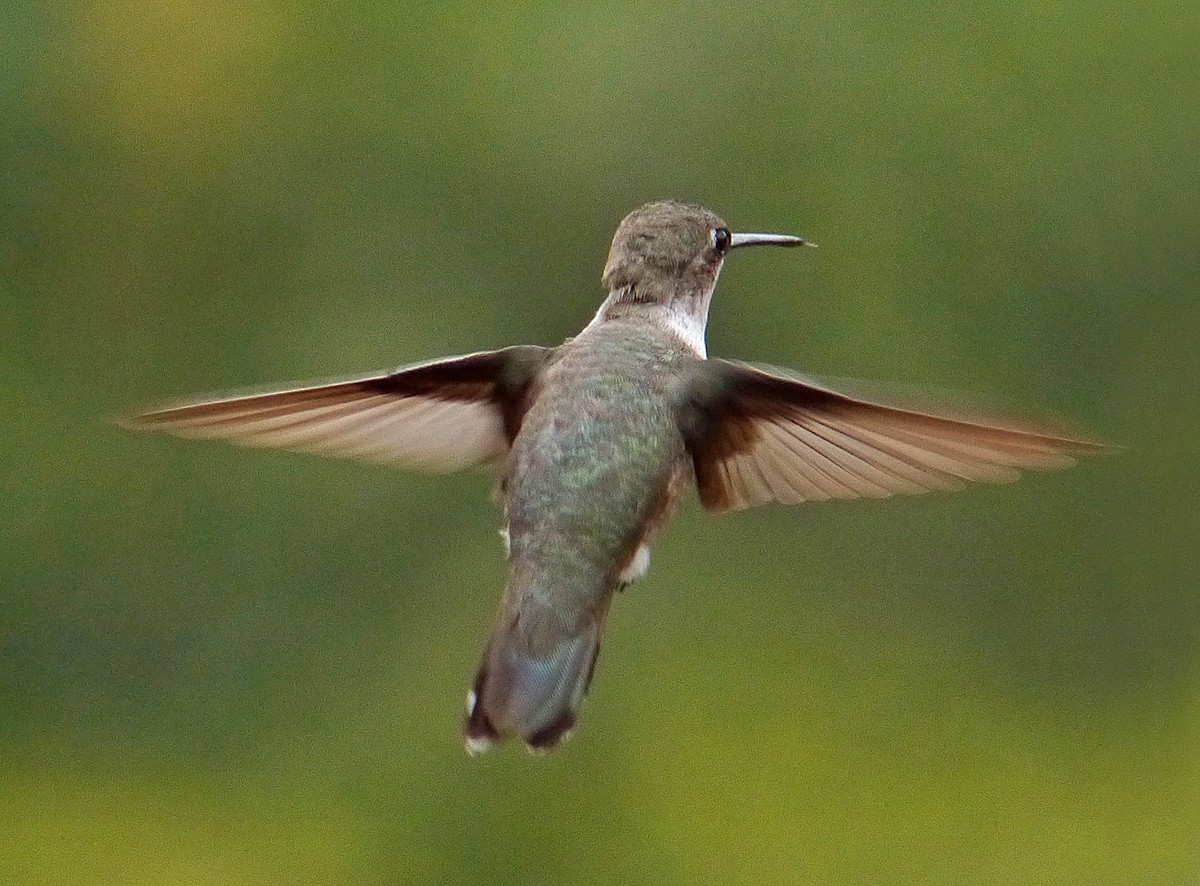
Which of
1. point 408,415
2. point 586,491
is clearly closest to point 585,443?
point 586,491

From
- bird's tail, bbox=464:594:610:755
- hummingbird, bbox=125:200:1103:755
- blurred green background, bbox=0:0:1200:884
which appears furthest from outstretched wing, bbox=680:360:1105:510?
blurred green background, bbox=0:0:1200:884

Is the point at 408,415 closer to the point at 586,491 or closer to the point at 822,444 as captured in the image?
the point at 586,491

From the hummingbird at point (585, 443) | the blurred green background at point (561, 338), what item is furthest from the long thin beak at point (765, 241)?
the blurred green background at point (561, 338)

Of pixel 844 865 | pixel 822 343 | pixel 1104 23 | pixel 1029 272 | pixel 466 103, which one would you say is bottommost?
pixel 844 865

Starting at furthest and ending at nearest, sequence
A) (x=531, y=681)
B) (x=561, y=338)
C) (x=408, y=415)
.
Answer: (x=561, y=338), (x=408, y=415), (x=531, y=681)

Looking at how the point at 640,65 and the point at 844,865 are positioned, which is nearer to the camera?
the point at 844,865

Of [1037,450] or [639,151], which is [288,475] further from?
[1037,450]

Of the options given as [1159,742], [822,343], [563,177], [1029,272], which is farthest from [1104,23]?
[1159,742]
